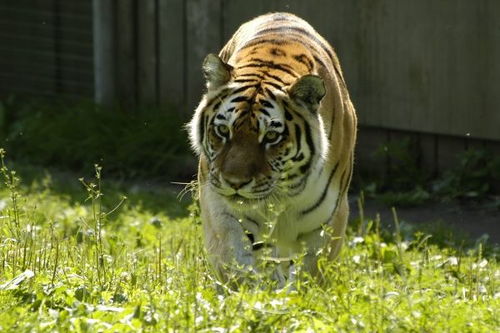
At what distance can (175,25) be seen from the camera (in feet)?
39.7

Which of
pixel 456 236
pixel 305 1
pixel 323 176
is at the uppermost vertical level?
pixel 305 1

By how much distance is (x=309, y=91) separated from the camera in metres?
6.22

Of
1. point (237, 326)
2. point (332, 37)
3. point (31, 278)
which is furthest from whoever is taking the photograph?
point (332, 37)

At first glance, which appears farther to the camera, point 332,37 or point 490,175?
point 332,37

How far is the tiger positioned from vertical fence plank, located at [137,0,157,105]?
5.67 metres

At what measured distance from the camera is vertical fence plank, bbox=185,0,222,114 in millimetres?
11727

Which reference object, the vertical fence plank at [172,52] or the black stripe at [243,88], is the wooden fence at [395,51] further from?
the black stripe at [243,88]

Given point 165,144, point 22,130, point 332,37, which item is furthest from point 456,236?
point 22,130

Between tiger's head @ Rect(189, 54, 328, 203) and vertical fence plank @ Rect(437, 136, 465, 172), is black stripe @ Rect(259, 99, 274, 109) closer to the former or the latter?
tiger's head @ Rect(189, 54, 328, 203)

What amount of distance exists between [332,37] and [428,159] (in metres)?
1.38

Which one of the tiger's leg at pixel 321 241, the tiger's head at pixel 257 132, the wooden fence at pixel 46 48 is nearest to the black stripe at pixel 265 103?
the tiger's head at pixel 257 132

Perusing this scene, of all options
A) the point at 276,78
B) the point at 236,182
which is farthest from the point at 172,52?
the point at 236,182

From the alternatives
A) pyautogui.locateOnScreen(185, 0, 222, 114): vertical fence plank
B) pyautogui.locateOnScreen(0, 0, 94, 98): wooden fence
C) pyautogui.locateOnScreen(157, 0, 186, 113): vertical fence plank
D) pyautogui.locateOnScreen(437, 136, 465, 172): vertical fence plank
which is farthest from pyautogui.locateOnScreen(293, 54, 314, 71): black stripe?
pyautogui.locateOnScreen(0, 0, 94, 98): wooden fence

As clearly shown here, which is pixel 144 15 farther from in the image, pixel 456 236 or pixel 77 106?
pixel 456 236
